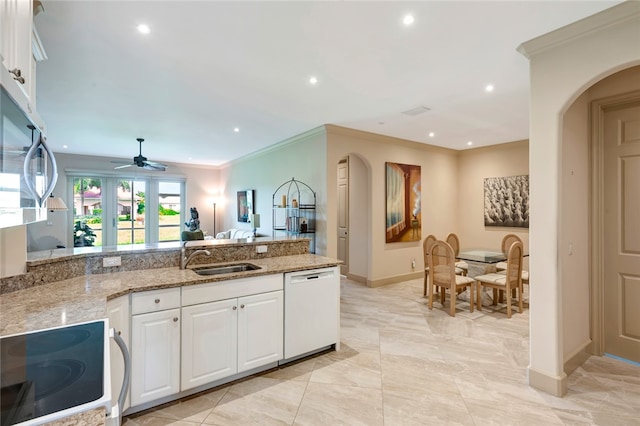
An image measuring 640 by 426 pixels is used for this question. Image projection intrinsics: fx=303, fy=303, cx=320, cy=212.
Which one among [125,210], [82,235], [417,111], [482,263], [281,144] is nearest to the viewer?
[417,111]

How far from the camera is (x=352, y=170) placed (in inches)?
239

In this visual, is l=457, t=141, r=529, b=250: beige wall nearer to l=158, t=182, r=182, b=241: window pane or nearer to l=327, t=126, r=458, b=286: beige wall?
l=327, t=126, r=458, b=286: beige wall

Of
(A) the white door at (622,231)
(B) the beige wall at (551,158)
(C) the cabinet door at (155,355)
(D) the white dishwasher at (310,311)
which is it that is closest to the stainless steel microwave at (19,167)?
(C) the cabinet door at (155,355)

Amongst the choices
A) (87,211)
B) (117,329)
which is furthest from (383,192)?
(87,211)

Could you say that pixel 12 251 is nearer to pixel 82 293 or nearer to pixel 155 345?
pixel 82 293

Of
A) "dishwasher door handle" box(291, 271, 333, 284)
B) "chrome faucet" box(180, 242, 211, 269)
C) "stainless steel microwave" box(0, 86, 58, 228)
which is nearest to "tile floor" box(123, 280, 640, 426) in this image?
"dishwasher door handle" box(291, 271, 333, 284)

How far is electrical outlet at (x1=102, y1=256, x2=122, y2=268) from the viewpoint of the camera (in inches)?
93.7

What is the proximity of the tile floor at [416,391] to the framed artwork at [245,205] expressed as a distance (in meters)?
4.50

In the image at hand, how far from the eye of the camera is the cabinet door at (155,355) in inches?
79.0

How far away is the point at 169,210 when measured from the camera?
327 inches

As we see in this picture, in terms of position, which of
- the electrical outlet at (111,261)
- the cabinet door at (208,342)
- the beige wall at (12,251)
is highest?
the beige wall at (12,251)

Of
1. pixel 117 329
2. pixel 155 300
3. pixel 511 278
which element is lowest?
pixel 511 278

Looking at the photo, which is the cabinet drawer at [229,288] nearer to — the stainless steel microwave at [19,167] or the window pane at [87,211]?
the stainless steel microwave at [19,167]

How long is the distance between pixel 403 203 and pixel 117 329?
15.6 feet
